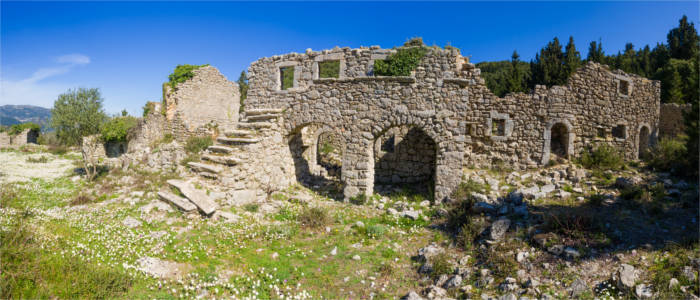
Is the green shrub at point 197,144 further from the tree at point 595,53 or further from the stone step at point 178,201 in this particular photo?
the tree at point 595,53

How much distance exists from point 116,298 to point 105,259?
133 cm

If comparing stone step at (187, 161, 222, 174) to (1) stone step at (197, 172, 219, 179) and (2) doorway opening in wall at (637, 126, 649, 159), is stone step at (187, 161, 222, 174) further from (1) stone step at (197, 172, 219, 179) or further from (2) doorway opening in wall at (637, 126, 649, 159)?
(2) doorway opening in wall at (637, 126, 649, 159)

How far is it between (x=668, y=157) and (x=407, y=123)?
34.2ft

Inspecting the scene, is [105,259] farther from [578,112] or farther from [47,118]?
[578,112]

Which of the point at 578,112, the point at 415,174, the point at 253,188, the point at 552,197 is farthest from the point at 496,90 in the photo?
the point at 253,188

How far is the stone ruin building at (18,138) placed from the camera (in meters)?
25.2

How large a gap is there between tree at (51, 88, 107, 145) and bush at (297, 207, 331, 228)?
11.7 metres

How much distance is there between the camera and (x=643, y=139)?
1531cm

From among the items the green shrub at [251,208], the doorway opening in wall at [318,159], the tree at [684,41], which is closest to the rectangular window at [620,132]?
the doorway opening in wall at [318,159]

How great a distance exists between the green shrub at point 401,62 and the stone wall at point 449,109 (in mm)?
210

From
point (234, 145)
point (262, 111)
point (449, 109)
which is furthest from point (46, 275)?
point (449, 109)

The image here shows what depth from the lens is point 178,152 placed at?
15609 millimetres

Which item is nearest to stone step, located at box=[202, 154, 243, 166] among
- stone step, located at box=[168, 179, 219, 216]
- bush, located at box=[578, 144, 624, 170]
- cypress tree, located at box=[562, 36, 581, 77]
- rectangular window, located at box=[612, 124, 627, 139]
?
stone step, located at box=[168, 179, 219, 216]

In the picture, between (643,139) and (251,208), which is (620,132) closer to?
(643,139)
